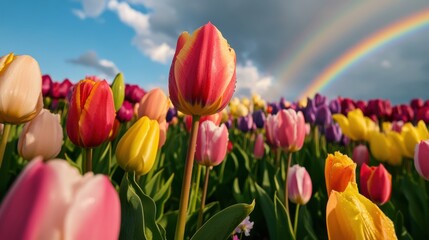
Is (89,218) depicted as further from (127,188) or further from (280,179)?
(280,179)

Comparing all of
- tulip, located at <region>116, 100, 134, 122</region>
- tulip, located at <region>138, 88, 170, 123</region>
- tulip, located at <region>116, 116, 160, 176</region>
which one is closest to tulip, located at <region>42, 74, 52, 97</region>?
tulip, located at <region>116, 100, 134, 122</region>

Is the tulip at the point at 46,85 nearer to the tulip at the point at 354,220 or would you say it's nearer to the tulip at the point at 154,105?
the tulip at the point at 154,105

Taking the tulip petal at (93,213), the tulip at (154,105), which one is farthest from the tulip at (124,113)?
the tulip petal at (93,213)

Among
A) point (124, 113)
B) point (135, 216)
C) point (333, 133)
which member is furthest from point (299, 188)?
point (333, 133)

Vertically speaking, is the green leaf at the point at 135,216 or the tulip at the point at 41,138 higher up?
the tulip at the point at 41,138

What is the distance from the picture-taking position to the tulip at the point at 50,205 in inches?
14.8

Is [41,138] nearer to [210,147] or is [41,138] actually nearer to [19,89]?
[19,89]

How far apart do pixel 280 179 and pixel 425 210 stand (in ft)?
3.64

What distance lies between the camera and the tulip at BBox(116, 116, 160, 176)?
1.39m

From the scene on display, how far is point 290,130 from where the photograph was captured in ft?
7.78

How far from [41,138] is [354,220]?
3.89 ft

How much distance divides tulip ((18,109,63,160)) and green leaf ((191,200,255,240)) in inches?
28.3

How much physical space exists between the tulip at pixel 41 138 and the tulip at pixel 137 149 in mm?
279

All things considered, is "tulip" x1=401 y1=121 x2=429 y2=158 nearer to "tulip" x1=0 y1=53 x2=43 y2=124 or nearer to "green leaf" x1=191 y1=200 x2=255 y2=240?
"green leaf" x1=191 y1=200 x2=255 y2=240
